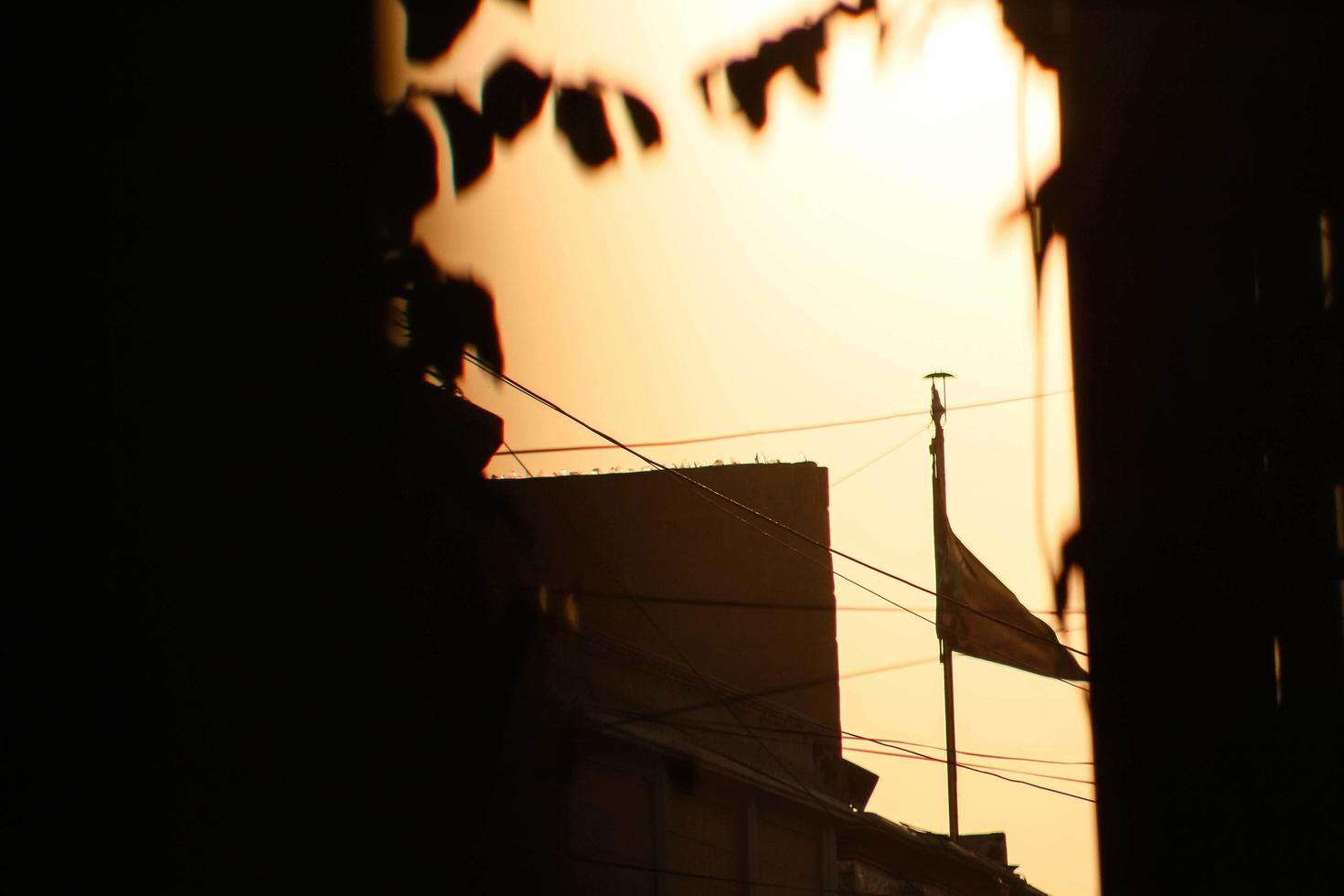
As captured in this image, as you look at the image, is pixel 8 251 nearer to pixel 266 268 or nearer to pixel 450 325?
pixel 266 268

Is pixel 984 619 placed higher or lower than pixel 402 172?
higher

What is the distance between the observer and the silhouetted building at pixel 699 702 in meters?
10.4

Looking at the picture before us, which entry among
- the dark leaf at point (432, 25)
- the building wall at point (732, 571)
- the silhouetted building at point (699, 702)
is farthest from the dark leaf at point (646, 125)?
the building wall at point (732, 571)

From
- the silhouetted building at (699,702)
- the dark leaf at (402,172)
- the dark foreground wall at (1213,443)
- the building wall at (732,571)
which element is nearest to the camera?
the dark foreground wall at (1213,443)

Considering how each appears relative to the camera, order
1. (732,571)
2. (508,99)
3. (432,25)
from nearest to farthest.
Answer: (432,25) < (508,99) < (732,571)

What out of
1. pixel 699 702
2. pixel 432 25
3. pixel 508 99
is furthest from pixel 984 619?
pixel 432 25

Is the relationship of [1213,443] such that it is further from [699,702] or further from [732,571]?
[732,571]

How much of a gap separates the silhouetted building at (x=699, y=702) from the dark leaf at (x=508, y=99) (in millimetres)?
552

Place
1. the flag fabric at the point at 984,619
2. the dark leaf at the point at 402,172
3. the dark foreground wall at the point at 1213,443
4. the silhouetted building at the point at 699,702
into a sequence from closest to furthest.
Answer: the dark foreground wall at the point at 1213,443
the dark leaf at the point at 402,172
the silhouetted building at the point at 699,702
the flag fabric at the point at 984,619

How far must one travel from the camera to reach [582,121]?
2.27 metres

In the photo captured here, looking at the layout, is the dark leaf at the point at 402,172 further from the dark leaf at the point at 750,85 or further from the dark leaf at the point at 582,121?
the dark leaf at the point at 750,85

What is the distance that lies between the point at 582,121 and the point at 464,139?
7.3 inches

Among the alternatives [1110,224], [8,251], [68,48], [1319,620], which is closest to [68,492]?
[8,251]

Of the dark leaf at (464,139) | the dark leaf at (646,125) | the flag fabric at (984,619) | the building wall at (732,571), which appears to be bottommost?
the dark leaf at (464,139)
